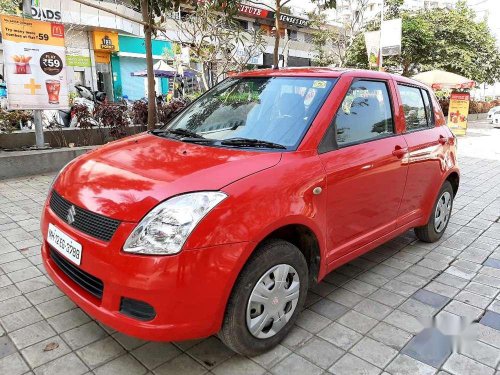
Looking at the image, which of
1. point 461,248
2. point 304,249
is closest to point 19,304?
point 304,249

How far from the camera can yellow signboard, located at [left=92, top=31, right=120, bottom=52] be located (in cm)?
2324

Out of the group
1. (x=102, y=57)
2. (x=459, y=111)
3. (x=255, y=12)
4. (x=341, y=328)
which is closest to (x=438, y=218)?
(x=341, y=328)

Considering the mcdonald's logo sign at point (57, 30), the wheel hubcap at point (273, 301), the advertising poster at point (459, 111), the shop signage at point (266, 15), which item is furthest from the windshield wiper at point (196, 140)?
the shop signage at point (266, 15)

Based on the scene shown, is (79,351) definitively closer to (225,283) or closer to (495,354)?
(225,283)

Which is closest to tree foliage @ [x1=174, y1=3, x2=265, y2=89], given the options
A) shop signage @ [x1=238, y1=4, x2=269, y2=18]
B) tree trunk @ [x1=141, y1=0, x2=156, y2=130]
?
tree trunk @ [x1=141, y1=0, x2=156, y2=130]

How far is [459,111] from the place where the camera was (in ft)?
50.4

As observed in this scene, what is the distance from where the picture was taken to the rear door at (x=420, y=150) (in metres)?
3.69

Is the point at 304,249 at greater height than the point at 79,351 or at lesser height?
greater

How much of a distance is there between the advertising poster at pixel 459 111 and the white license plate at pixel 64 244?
15509 millimetres

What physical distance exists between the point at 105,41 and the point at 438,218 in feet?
76.7

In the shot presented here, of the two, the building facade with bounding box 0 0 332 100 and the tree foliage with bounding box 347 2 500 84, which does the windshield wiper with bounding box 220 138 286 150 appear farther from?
the building facade with bounding box 0 0 332 100

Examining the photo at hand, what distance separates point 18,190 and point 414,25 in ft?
57.4

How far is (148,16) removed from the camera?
6434mm

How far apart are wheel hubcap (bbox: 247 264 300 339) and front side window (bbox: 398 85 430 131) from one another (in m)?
1.96
